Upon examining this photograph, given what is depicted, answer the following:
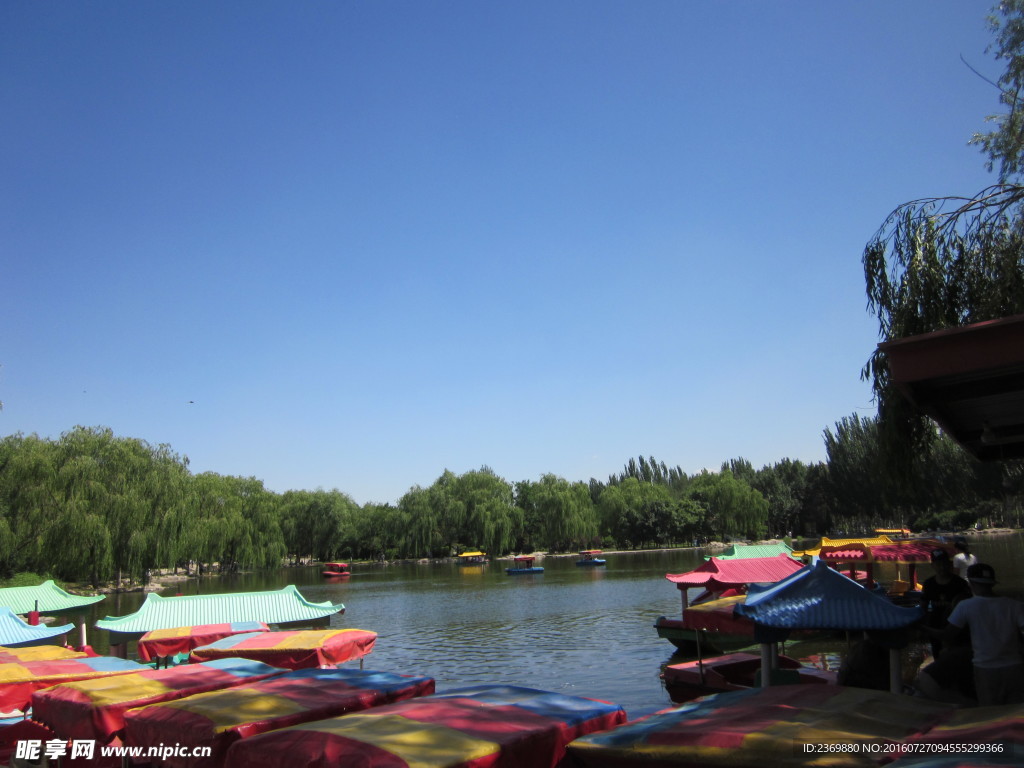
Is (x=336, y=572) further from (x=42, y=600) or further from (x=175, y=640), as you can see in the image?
(x=175, y=640)

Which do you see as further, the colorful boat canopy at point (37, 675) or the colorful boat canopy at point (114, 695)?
the colorful boat canopy at point (37, 675)

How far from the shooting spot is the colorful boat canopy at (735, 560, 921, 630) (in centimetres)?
676

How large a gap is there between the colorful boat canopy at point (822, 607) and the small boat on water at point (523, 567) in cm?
4530

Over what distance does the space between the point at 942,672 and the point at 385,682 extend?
4.73 meters

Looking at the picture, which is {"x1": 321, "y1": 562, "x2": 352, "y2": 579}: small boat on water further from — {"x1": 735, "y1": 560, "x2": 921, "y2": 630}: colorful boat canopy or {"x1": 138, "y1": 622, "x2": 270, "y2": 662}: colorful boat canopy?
{"x1": 735, "y1": 560, "x2": 921, "y2": 630}: colorful boat canopy

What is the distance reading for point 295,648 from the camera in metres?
10.2

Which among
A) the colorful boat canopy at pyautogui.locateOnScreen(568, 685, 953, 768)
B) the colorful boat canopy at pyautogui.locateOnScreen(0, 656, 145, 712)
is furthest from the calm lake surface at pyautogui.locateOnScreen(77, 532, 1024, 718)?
the colorful boat canopy at pyautogui.locateOnScreen(568, 685, 953, 768)

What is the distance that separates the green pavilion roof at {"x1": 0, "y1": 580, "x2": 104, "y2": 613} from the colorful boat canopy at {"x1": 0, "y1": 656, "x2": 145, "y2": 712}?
10557 millimetres

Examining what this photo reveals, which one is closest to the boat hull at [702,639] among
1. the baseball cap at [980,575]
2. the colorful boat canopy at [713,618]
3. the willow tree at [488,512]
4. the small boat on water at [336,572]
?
the colorful boat canopy at [713,618]

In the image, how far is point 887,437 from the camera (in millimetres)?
8305

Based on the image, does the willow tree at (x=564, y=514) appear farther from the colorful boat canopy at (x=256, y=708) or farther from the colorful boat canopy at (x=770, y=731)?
the colorful boat canopy at (x=770, y=731)

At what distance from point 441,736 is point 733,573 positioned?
52.4ft

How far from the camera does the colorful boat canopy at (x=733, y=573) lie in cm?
1795

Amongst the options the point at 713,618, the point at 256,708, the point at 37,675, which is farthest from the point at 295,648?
the point at 713,618
